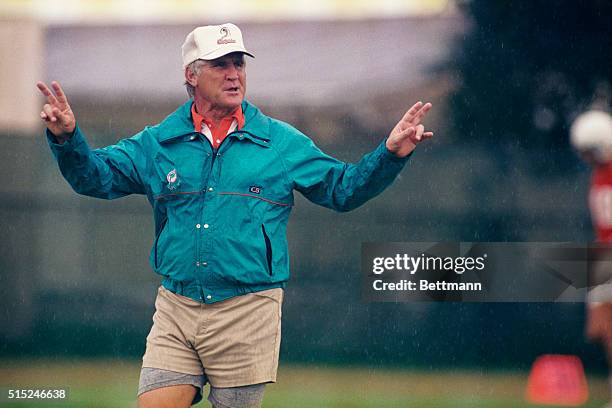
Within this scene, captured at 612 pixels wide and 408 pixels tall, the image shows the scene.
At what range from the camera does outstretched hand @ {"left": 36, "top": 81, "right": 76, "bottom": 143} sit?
3393 millimetres

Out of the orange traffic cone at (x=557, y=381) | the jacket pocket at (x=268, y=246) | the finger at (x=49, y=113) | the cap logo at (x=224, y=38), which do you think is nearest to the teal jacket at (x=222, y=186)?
the jacket pocket at (x=268, y=246)

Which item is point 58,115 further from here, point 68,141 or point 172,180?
point 172,180

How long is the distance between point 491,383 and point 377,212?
0.87m

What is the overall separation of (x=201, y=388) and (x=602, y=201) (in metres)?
1.88

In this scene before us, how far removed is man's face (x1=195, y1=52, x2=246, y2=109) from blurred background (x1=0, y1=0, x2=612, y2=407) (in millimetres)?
804

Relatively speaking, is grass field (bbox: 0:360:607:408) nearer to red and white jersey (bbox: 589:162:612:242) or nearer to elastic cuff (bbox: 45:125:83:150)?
red and white jersey (bbox: 589:162:612:242)

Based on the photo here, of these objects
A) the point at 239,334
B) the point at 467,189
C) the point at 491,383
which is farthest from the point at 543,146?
the point at 239,334

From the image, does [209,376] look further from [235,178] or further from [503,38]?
[503,38]

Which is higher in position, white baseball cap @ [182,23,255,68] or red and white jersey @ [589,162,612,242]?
white baseball cap @ [182,23,255,68]

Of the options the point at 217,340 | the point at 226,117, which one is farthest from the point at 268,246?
the point at 226,117

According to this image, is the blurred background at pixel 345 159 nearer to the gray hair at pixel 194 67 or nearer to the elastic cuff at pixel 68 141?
the gray hair at pixel 194 67

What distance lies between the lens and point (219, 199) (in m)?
3.59

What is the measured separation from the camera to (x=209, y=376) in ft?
12.0

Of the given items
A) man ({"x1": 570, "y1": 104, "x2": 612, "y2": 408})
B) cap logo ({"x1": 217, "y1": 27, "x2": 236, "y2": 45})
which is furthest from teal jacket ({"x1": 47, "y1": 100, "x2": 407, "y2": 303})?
man ({"x1": 570, "y1": 104, "x2": 612, "y2": 408})
